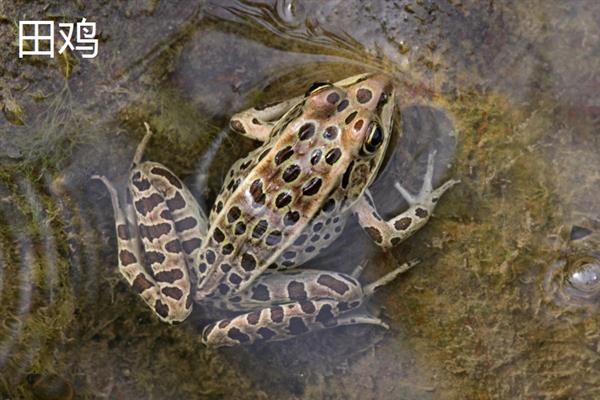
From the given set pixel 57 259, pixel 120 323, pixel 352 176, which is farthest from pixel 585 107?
pixel 57 259

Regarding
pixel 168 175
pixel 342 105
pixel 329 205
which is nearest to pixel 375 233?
pixel 329 205

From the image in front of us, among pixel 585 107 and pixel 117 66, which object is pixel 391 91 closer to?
pixel 585 107

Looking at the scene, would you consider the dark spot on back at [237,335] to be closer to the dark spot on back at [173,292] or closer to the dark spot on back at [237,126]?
the dark spot on back at [173,292]

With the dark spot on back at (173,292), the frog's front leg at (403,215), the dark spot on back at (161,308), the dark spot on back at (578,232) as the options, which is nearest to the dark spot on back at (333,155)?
the frog's front leg at (403,215)

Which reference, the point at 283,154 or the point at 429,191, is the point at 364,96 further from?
the point at 429,191

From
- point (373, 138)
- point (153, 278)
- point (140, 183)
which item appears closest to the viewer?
point (373, 138)

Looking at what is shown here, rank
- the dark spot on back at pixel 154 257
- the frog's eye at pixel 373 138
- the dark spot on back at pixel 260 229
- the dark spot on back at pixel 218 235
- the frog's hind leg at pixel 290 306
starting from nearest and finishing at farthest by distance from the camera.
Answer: the frog's eye at pixel 373 138 < the dark spot on back at pixel 260 229 < the dark spot on back at pixel 218 235 < the frog's hind leg at pixel 290 306 < the dark spot on back at pixel 154 257
